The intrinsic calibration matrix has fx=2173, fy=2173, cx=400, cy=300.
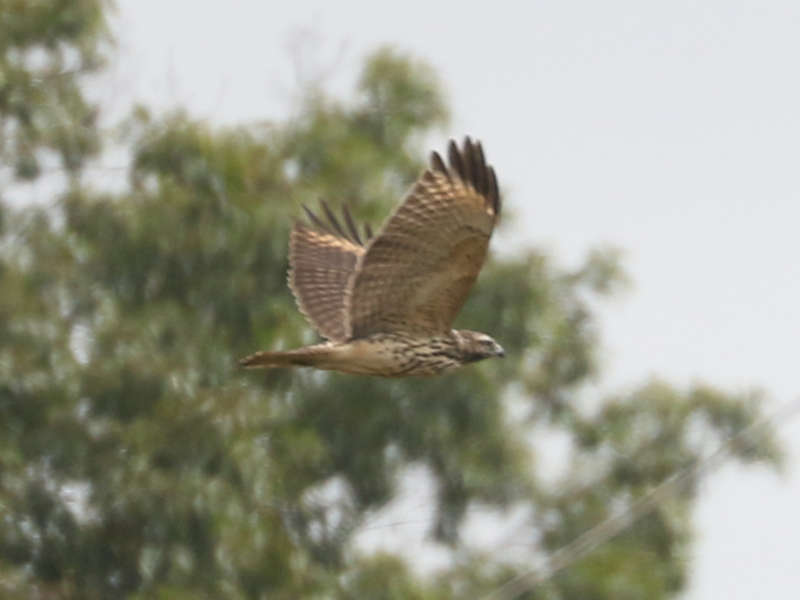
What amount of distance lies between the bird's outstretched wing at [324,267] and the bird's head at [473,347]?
445mm

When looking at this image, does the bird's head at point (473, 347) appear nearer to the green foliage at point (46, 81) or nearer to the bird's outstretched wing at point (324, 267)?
the bird's outstretched wing at point (324, 267)

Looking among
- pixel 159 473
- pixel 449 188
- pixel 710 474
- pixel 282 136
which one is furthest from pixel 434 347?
pixel 710 474

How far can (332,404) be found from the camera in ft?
49.1

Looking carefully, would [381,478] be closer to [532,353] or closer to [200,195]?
[532,353]

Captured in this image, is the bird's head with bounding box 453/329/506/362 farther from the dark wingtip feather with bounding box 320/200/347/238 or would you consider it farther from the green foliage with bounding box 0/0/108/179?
the green foliage with bounding box 0/0/108/179

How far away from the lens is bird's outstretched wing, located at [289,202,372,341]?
8.08 m

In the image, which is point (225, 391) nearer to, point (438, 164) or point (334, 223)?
point (334, 223)

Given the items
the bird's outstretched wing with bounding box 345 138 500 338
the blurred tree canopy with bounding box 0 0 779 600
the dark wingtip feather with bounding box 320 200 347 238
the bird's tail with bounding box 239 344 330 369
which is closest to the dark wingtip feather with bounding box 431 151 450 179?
the bird's outstretched wing with bounding box 345 138 500 338

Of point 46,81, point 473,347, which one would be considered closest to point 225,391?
point 46,81

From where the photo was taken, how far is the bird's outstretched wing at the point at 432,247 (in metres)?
7.03

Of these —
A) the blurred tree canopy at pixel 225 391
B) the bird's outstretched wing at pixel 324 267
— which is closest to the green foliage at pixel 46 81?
the blurred tree canopy at pixel 225 391

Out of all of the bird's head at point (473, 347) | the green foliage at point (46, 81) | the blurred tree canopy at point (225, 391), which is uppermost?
the green foliage at point (46, 81)

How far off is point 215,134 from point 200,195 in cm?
46

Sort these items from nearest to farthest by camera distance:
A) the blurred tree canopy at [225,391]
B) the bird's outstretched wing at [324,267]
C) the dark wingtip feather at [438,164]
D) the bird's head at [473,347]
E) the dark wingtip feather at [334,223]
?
the dark wingtip feather at [438,164], the bird's head at [473,347], the bird's outstretched wing at [324,267], the dark wingtip feather at [334,223], the blurred tree canopy at [225,391]
